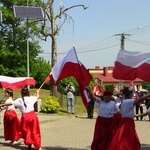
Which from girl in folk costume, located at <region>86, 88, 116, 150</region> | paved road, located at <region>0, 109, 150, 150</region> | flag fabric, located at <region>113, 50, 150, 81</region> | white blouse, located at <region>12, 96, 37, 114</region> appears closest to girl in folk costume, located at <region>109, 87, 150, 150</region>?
girl in folk costume, located at <region>86, 88, 116, 150</region>

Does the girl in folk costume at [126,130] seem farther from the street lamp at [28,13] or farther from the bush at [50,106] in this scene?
the street lamp at [28,13]

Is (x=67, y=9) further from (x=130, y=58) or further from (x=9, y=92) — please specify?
(x=130, y=58)

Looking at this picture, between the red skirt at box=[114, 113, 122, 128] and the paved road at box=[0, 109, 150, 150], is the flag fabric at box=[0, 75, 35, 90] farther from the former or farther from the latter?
the red skirt at box=[114, 113, 122, 128]

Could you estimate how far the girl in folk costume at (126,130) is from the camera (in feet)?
27.9

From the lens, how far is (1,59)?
48.1m

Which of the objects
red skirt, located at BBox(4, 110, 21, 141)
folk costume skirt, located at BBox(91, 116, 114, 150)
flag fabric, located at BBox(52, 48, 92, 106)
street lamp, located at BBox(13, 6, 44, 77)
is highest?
street lamp, located at BBox(13, 6, 44, 77)

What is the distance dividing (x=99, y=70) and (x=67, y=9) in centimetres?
7317

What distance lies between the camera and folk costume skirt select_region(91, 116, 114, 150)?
9.48 m

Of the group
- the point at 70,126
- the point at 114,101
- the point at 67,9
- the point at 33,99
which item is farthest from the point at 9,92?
the point at 67,9

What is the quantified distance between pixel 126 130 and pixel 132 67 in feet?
6.43

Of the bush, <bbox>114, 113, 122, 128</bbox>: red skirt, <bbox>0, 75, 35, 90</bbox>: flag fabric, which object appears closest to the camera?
<bbox>114, 113, 122, 128</bbox>: red skirt

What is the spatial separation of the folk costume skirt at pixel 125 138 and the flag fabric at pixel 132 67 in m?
1.65

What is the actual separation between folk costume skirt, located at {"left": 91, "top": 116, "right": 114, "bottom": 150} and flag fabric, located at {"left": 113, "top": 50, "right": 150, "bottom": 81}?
3.75 feet

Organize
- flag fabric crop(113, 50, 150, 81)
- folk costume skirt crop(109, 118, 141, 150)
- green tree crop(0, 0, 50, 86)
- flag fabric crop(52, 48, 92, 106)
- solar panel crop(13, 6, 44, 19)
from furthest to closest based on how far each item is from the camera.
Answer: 1. green tree crop(0, 0, 50, 86)
2. solar panel crop(13, 6, 44, 19)
3. flag fabric crop(52, 48, 92, 106)
4. flag fabric crop(113, 50, 150, 81)
5. folk costume skirt crop(109, 118, 141, 150)
